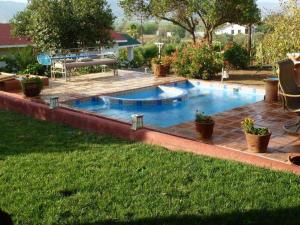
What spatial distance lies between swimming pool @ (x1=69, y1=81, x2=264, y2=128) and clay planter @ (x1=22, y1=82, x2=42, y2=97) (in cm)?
96

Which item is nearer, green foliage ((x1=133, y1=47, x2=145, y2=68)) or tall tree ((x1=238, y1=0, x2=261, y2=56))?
tall tree ((x1=238, y1=0, x2=261, y2=56))

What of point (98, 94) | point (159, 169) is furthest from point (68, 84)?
point (159, 169)

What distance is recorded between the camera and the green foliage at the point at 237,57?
53.1 ft

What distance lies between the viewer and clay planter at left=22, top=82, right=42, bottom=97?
33.9 ft

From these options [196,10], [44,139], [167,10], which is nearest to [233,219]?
[44,139]

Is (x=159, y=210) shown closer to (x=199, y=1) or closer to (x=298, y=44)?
(x=298, y=44)

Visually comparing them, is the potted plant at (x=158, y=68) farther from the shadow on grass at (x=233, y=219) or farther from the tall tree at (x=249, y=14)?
the shadow on grass at (x=233, y=219)

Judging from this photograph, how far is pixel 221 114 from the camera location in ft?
29.5

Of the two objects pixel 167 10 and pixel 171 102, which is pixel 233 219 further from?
pixel 167 10

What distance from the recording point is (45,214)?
4.20m

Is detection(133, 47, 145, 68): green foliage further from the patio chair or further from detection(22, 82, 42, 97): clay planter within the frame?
the patio chair

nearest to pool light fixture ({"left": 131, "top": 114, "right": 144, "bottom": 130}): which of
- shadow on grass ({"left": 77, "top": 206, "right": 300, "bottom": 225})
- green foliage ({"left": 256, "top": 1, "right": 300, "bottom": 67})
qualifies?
shadow on grass ({"left": 77, "top": 206, "right": 300, "bottom": 225})

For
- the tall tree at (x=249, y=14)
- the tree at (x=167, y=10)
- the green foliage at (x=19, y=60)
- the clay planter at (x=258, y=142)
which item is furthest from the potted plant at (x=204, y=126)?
the tall tree at (x=249, y=14)

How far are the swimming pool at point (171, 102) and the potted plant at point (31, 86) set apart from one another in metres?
0.97
